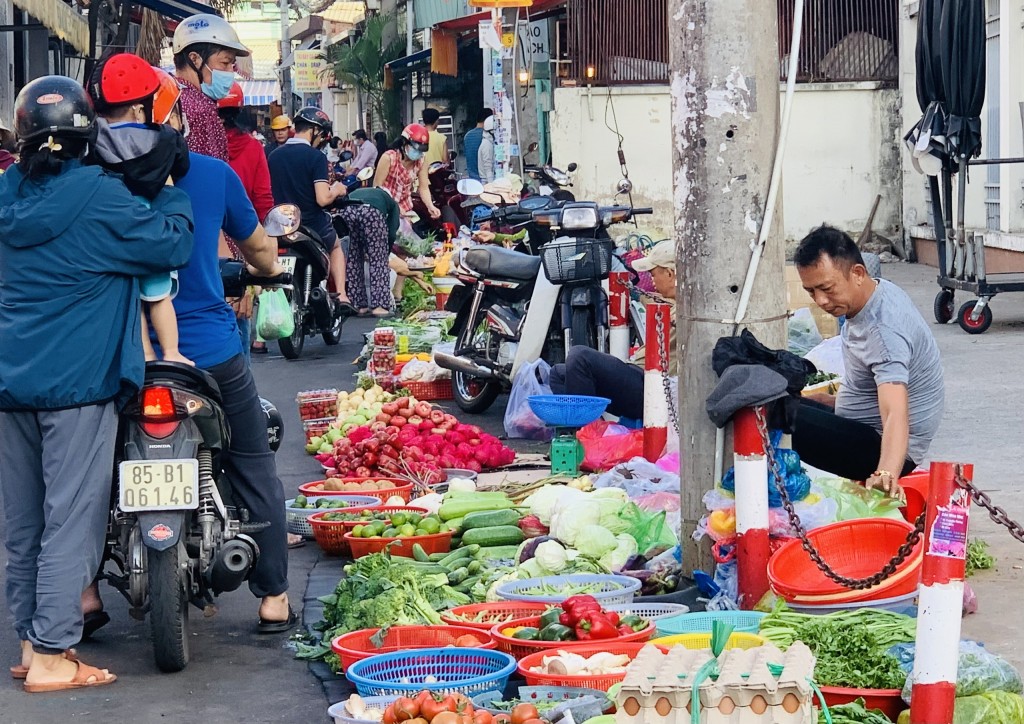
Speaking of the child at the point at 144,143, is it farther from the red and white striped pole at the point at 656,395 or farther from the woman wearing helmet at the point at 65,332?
the red and white striped pole at the point at 656,395

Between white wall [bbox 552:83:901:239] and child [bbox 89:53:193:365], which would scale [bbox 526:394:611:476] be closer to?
child [bbox 89:53:193:365]

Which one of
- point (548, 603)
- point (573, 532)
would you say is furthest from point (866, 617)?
point (573, 532)

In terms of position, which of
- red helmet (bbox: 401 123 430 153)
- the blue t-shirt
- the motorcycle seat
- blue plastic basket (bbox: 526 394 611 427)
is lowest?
blue plastic basket (bbox: 526 394 611 427)

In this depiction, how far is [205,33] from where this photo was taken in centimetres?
761

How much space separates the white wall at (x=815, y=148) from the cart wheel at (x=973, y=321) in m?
8.68

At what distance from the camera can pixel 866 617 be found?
4.90 meters

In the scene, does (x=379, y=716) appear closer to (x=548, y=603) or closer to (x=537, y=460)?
(x=548, y=603)

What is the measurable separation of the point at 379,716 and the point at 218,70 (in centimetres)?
425

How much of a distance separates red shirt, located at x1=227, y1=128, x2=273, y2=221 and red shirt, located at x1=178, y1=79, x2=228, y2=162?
54.5 inches

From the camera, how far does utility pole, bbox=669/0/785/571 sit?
5730mm

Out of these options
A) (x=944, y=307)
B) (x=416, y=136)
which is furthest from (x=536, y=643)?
(x=416, y=136)

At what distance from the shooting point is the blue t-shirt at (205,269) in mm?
5523

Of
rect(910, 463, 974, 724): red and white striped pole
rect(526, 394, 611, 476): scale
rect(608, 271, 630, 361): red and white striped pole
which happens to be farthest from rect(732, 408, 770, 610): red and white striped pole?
rect(608, 271, 630, 361): red and white striped pole

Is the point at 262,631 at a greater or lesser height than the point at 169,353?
lesser
